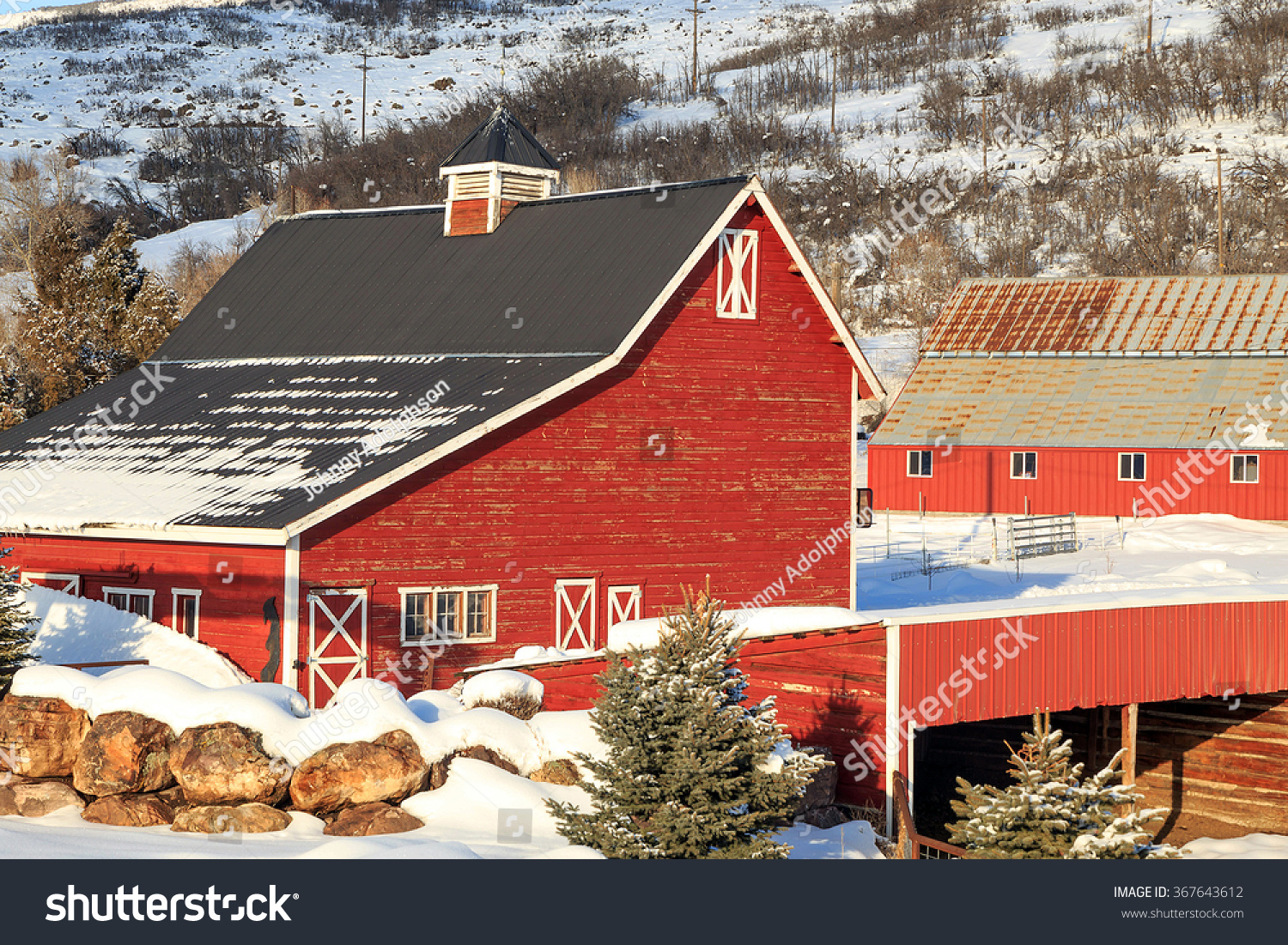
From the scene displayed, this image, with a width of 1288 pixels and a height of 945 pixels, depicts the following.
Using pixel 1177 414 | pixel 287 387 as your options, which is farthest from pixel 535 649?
pixel 1177 414

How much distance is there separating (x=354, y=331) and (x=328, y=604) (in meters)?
9.56

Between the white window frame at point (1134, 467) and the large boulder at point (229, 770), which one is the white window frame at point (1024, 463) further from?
the large boulder at point (229, 770)

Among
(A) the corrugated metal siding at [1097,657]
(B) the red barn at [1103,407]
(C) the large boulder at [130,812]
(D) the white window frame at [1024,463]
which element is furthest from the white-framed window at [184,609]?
(D) the white window frame at [1024,463]

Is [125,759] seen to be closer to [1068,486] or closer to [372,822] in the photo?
[372,822]

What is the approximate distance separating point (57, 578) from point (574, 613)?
856 centimetres

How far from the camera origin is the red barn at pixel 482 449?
22484mm

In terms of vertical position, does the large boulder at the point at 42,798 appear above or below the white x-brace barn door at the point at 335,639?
below

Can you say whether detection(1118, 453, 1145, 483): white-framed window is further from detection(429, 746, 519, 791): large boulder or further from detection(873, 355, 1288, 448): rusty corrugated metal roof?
detection(429, 746, 519, 791): large boulder

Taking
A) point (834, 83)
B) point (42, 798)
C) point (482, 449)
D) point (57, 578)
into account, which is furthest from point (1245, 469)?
point (834, 83)

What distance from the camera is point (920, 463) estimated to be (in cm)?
5006

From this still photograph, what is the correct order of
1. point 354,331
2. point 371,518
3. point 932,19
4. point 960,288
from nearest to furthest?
1. point 371,518
2. point 354,331
3. point 960,288
4. point 932,19

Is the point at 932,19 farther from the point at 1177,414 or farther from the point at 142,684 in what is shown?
the point at 142,684

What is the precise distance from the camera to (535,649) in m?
23.2

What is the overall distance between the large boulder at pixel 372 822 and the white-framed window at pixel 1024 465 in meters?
35.9
